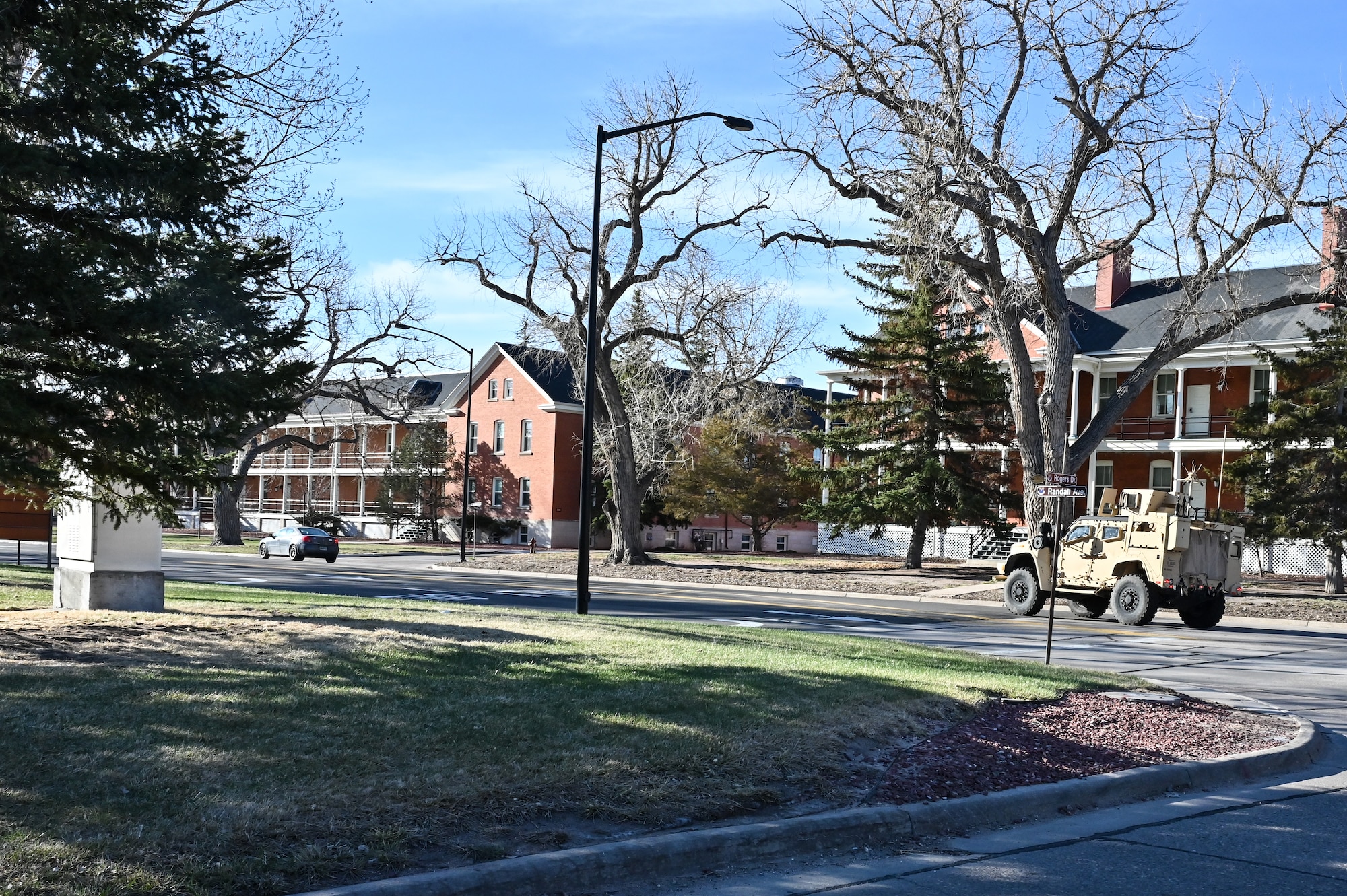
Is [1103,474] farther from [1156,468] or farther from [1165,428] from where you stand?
[1165,428]

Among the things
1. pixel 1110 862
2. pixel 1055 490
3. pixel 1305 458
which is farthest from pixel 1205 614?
pixel 1110 862

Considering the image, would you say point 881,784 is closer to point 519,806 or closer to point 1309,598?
point 519,806

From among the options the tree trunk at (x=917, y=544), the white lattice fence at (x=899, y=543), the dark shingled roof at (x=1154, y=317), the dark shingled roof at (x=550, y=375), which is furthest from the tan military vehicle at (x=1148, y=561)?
the dark shingled roof at (x=550, y=375)

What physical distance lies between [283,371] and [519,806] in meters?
5.66

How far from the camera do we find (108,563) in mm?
13547

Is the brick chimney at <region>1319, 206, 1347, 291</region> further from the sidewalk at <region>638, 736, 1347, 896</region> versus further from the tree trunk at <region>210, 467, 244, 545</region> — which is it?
the tree trunk at <region>210, 467, 244, 545</region>

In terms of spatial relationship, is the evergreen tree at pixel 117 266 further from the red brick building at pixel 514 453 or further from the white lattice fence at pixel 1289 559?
the red brick building at pixel 514 453

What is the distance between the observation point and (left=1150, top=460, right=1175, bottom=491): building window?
4625 centimetres

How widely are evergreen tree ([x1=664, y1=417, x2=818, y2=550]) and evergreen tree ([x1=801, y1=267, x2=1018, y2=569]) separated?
42.4 feet

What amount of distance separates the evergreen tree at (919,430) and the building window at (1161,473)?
10.3 m

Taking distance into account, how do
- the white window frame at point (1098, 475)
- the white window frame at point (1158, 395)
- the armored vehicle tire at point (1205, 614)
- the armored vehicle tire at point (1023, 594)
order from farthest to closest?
the white window frame at point (1098, 475)
the white window frame at point (1158, 395)
the armored vehicle tire at point (1023, 594)
the armored vehicle tire at point (1205, 614)

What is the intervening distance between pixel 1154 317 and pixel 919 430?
13557mm

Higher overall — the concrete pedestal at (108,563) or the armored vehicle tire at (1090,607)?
the concrete pedestal at (108,563)

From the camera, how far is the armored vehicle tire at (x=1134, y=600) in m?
22.3
